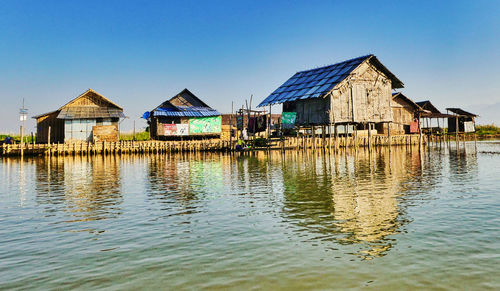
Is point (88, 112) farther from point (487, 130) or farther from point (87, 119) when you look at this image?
point (487, 130)

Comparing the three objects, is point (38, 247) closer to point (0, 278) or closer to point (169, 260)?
point (0, 278)

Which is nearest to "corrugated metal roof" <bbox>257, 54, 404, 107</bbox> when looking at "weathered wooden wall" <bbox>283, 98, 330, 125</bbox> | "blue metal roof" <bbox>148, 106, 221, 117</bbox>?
"weathered wooden wall" <bbox>283, 98, 330, 125</bbox>

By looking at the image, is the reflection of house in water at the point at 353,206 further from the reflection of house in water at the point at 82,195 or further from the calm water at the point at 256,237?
the reflection of house in water at the point at 82,195

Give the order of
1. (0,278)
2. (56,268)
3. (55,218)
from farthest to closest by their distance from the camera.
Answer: (55,218) → (56,268) → (0,278)

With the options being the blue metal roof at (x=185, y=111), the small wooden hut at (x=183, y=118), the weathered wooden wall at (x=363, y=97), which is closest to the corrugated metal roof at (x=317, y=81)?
the weathered wooden wall at (x=363, y=97)

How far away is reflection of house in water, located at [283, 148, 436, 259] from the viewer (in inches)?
283

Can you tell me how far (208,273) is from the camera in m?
5.52

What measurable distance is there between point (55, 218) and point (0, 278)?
402 centimetres

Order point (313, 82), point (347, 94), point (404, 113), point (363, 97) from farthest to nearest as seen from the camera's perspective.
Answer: point (404, 113) < point (313, 82) < point (363, 97) < point (347, 94)

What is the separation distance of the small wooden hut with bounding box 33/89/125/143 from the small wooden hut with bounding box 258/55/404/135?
55.7ft

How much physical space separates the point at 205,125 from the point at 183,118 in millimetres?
2649

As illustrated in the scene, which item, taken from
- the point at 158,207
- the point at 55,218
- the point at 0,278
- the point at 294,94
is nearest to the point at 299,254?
the point at 0,278

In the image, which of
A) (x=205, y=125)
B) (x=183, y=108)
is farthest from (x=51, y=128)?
(x=205, y=125)

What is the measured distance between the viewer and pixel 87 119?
1506 inches
